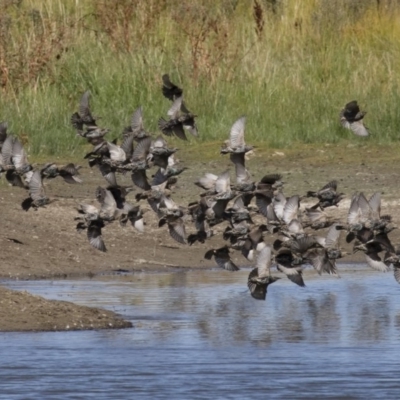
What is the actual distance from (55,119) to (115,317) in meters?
8.18

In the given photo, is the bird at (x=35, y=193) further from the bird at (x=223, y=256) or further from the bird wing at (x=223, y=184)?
the bird at (x=223, y=256)

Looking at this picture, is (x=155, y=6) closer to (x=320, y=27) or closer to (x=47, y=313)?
(x=320, y=27)

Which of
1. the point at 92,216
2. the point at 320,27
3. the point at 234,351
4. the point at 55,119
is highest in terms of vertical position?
the point at 320,27

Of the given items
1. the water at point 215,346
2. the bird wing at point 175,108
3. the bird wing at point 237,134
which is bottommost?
the water at point 215,346

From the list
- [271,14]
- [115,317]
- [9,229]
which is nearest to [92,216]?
[115,317]

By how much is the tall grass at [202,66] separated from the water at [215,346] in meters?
6.02

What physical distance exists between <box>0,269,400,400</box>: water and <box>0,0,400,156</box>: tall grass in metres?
6.02

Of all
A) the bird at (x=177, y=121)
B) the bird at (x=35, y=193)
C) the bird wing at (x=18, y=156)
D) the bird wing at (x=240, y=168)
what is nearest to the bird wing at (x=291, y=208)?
the bird wing at (x=240, y=168)

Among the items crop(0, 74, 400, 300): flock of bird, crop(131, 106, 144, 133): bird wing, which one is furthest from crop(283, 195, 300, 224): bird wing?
crop(131, 106, 144, 133): bird wing

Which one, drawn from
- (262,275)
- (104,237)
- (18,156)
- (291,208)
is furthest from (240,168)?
(104,237)

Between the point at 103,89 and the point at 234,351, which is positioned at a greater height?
the point at 103,89

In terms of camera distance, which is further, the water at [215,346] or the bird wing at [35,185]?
the bird wing at [35,185]

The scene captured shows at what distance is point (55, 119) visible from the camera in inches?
756

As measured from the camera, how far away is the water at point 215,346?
9.27 m
